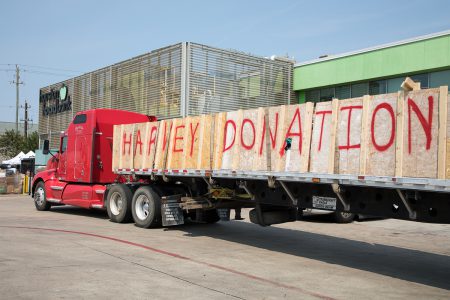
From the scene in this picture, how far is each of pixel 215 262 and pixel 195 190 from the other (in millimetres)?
→ 3670

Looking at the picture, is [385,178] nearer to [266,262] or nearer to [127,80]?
[266,262]

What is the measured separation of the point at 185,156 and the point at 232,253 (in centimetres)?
255

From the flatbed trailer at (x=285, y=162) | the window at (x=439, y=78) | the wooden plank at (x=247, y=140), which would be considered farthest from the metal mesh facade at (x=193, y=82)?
the wooden plank at (x=247, y=140)

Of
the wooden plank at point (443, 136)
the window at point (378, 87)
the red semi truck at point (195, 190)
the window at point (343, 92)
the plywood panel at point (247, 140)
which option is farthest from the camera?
the window at point (343, 92)

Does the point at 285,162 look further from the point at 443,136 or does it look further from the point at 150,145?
the point at 150,145

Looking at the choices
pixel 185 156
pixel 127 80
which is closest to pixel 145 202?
pixel 185 156

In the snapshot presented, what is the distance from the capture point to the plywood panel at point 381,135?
6.89 metres

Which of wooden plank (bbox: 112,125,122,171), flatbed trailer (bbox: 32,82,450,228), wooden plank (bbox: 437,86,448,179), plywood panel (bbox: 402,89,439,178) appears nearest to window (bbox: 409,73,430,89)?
flatbed trailer (bbox: 32,82,450,228)

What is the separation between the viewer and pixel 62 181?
53.6 feet

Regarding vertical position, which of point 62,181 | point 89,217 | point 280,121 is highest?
point 280,121

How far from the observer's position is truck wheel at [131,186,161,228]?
1216cm

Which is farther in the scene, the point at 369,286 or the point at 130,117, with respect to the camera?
the point at 130,117

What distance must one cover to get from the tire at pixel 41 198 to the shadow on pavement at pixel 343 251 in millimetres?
6364

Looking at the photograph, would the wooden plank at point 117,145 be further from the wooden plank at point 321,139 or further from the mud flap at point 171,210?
the wooden plank at point 321,139
